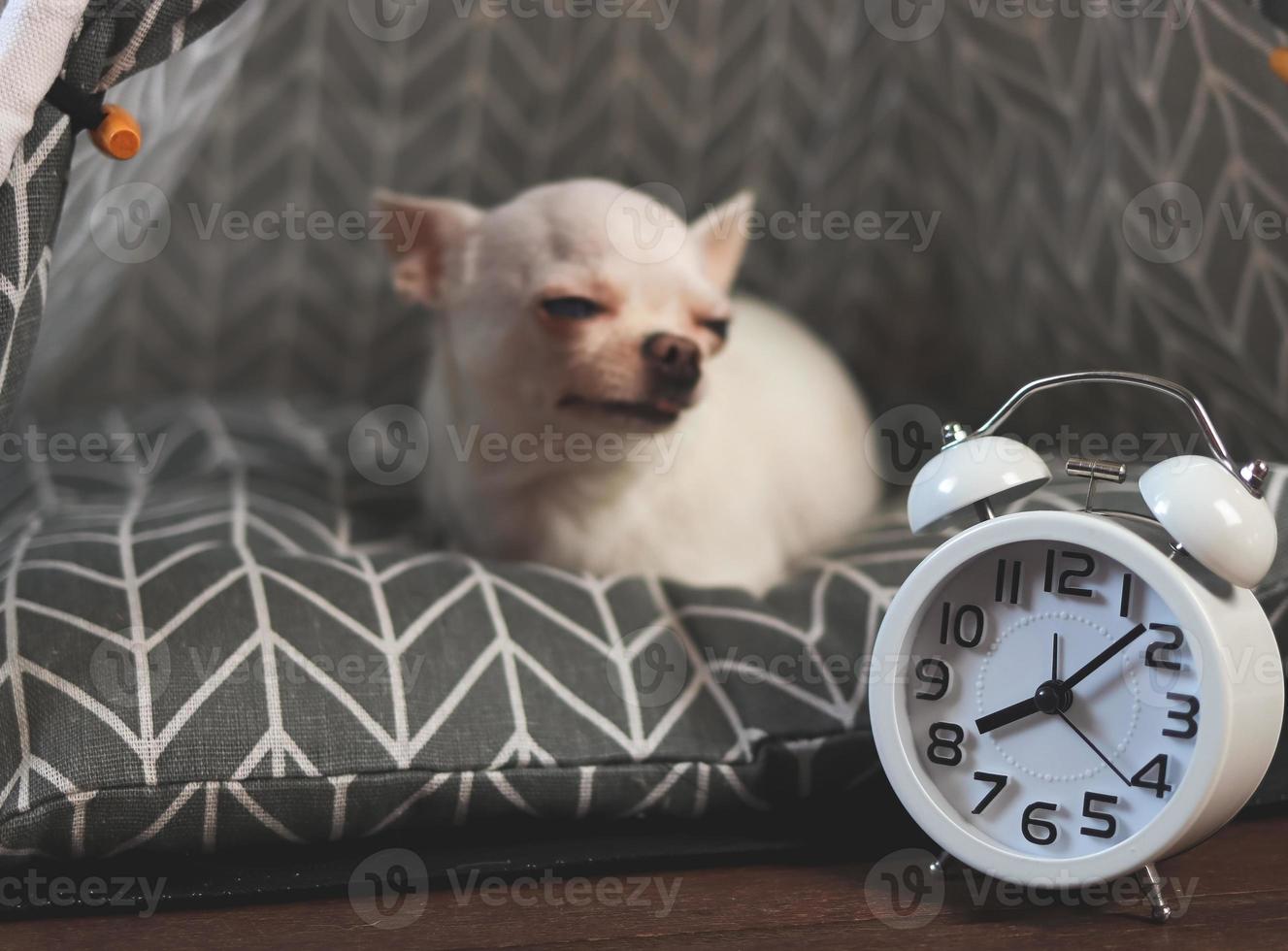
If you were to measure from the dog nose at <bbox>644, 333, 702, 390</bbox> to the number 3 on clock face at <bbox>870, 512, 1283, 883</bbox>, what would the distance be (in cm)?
32

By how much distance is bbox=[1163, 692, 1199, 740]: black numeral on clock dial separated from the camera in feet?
2.52

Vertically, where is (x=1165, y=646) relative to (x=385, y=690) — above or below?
above

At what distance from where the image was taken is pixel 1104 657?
31.9 inches

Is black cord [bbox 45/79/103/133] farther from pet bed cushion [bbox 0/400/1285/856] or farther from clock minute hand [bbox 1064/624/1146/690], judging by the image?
clock minute hand [bbox 1064/624/1146/690]

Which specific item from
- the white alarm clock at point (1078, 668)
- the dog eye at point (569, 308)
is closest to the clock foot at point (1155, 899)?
the white alarm clock at point (1078, 668)

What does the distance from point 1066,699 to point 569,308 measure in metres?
0.53

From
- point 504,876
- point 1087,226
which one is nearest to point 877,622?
point 504,876

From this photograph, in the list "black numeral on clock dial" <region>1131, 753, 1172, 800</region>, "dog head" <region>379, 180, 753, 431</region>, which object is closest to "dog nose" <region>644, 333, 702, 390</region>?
"dog head" <region>379, 180, 753, 431</region>

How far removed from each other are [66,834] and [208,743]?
0.11 metres

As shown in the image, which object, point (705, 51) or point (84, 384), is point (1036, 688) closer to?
point (705, 51)

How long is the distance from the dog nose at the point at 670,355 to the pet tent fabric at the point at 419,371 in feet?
0.66

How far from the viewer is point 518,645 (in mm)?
1003

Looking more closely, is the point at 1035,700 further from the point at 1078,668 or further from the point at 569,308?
the point at 569,308

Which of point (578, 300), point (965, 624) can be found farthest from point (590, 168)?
point (965, 624)
